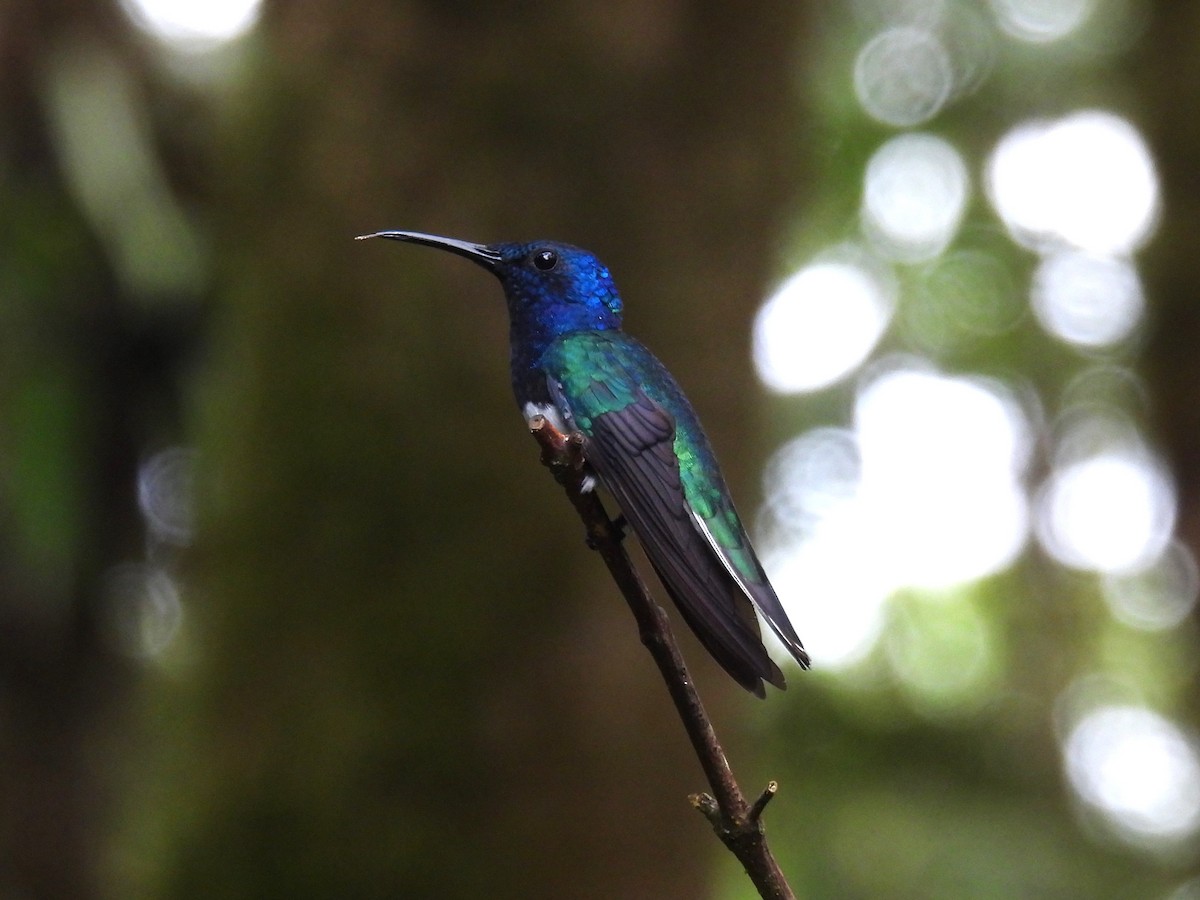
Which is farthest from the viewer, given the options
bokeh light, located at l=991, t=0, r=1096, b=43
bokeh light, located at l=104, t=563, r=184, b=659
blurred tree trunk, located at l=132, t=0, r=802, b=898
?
bokeh light, located at l=991, t=0, r=1096, b=43

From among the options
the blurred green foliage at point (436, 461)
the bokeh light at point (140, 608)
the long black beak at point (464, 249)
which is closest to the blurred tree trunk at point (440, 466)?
the blurred green foliage at point (436, 461)

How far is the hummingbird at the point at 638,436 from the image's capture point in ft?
4.69

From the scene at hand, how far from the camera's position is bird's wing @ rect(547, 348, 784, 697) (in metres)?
1.39

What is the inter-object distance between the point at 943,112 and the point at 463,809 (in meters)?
5.90

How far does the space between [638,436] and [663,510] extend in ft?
0.63

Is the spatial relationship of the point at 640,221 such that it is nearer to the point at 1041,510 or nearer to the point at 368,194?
the point at 368,194

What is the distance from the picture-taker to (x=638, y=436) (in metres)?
1.77

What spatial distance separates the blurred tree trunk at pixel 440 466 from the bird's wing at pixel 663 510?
121 centimetres

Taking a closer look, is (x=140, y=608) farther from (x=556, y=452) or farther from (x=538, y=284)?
(x=556, y=452)

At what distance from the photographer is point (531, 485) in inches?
120

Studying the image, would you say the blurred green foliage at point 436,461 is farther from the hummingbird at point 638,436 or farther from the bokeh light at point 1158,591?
the bokeh light at point 1158,591

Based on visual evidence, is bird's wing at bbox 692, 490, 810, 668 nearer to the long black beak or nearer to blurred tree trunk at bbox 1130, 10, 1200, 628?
the long black beak

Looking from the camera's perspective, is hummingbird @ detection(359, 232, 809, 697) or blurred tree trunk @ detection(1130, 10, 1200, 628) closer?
hummingbird @ detection(359, 232, 809, 697)

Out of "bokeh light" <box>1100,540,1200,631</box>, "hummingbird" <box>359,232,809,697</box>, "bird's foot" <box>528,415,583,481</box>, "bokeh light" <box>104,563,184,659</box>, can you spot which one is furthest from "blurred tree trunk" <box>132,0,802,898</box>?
"bokeh light" <box>1100,540,1200,631</box>
